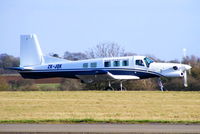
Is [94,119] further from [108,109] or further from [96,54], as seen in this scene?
[96,54]

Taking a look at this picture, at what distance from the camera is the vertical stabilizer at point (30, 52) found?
3806 centimetres

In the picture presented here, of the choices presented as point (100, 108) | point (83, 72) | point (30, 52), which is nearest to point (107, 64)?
point (83, 72)

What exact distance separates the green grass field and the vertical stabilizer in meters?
10.2

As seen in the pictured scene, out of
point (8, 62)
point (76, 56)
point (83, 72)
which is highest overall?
point (76, 56)

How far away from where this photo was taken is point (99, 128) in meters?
15.4

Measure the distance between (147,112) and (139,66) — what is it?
14263 mm

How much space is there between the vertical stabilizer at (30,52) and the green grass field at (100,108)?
10.2m

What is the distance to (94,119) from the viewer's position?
17.8 meters

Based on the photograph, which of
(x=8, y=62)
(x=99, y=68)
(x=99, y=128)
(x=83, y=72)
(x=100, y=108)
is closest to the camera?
(x=99, y=128)

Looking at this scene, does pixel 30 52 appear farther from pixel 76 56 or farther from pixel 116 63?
pixel 76 56

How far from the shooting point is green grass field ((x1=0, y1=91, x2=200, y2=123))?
60.3 ft

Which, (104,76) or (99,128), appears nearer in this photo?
(99,128)

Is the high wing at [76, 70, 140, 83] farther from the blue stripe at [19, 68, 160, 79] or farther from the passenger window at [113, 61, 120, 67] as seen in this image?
the passenger window at [113, 61, 120, 67]

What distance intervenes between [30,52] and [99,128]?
23.6 m
